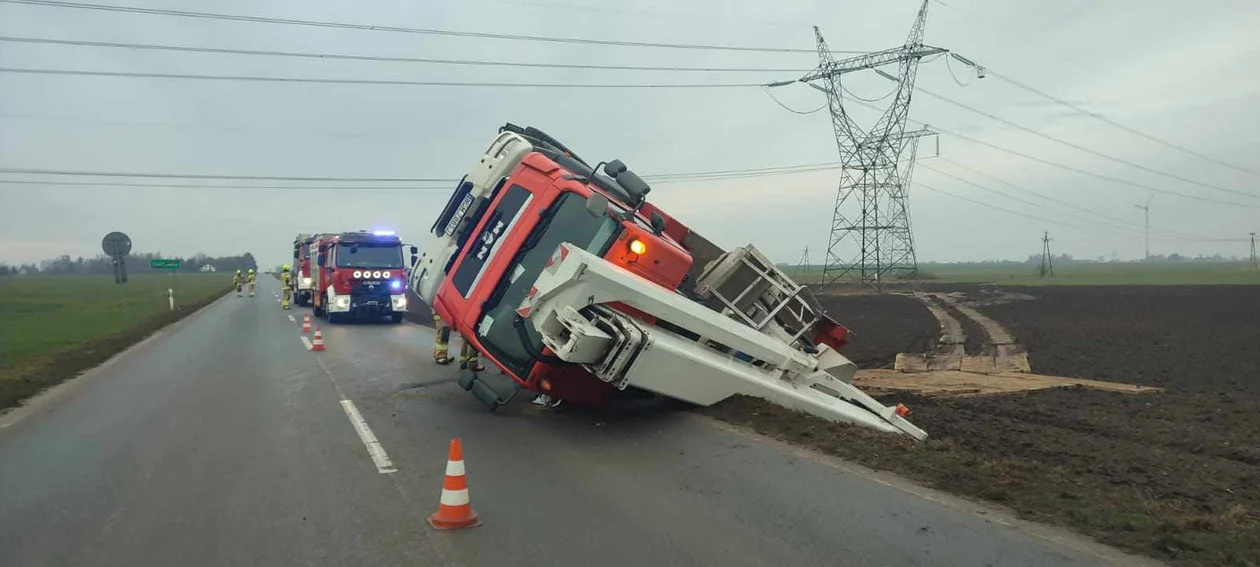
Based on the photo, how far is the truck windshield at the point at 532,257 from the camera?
7.85m

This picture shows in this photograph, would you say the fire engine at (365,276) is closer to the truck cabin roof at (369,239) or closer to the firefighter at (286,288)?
the truck cabin roof at (369,239)

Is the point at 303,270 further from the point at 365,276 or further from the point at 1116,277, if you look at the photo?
the point at 1116,277

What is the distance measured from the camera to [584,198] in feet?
26.2

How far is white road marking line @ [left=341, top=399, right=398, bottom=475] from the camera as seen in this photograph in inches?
253

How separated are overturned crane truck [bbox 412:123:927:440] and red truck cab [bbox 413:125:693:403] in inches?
0.6

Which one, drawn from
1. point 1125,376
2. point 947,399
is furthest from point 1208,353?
point 947,399

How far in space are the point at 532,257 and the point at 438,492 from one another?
2.97 m

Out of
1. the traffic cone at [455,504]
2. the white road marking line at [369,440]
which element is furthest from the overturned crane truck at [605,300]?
the traffic cone at [455,504]

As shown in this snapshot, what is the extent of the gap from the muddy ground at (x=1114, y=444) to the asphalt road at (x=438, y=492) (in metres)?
0.37

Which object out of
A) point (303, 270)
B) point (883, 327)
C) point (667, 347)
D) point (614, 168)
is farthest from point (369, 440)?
point (303, 270)

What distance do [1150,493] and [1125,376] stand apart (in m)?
9.55

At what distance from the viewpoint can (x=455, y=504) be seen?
4.92 meters

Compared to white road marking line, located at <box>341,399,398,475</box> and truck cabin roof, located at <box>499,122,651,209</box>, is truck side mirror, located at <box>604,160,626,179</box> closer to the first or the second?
truck cabin roof, located at <box>499,122,651,209</box>

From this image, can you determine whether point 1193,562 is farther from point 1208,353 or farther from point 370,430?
point 1208,353
